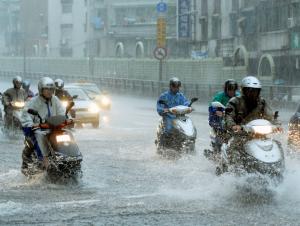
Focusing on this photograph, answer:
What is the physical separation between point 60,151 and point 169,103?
5186mm

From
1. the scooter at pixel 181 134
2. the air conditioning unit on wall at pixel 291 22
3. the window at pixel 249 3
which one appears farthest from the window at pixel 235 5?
the scooter at pixel 181 134

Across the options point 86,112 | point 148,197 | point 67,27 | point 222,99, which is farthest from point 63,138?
point 67,27

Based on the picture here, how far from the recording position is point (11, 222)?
8.73 meters

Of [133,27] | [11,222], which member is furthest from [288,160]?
[133,27]

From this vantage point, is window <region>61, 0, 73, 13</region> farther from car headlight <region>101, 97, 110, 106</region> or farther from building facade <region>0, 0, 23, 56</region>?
car headlight <region>101, 97, 110, 106</region>

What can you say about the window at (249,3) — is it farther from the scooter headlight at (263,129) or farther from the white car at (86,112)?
the scooter headlight at (263,129)

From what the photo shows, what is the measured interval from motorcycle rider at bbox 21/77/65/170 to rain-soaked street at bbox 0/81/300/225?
426mm

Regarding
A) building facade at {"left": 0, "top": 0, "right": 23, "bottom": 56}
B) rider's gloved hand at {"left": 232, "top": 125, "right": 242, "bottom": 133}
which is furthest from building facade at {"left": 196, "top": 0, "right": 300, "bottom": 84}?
building facade at {"left": 0, "top": 0, "right": 23, "bottom": 56}

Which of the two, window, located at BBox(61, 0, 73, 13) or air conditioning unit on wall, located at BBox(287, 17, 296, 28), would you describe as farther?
window, located at BBox(61, 0, 73, 13)

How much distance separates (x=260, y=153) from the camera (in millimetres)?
9844

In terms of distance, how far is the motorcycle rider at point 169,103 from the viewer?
51.2 ft

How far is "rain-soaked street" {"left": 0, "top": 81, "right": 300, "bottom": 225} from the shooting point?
8930 mm

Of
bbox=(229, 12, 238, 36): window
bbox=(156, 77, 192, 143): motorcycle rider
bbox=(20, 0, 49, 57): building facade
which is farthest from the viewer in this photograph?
bbox=(20, 0, 49, 57): building facade

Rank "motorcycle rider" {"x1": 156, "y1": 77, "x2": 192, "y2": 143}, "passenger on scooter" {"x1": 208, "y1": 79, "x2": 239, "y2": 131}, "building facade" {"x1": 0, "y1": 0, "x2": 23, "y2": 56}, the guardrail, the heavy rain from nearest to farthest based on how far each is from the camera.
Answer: the heavy rain < "passenger on scooter" {"x1": 208, "y1": 79, "x2": 239, "y2": 131} < "motorcycle rider" {"x1": 156, "y1": 77, "x2": 192, "y2": 143} < the guardrail < "building facade" {"x1": 0, "y1": 0, "x2": 23, "y2": 56}
